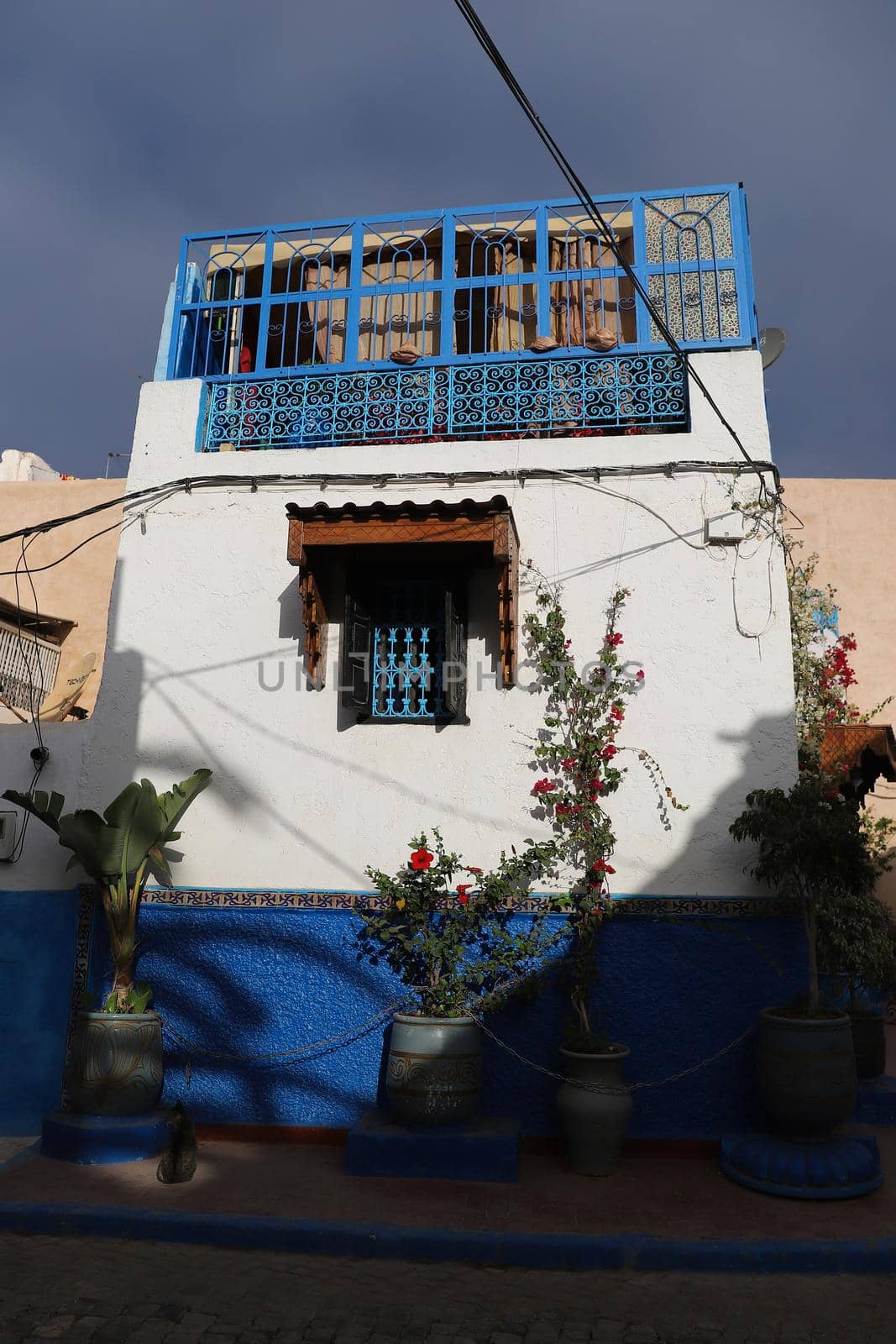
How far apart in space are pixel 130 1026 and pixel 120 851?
1.04m

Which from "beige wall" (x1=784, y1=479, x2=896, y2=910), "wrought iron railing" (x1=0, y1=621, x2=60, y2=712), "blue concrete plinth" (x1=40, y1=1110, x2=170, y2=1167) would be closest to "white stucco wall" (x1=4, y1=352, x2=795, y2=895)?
"blue concrete plinth" (x1=40, y1=1110, x2=170, y2=1167)

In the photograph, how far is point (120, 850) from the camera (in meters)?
5.99

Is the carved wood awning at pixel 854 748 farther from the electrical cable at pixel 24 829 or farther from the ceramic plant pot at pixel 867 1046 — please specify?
the electrical cable at pixel 24 829

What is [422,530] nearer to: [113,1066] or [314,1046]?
[314,1046]

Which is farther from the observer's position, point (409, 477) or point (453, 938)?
point (409, 477)

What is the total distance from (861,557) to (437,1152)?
1017cm

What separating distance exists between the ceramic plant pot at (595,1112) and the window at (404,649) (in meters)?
2.21

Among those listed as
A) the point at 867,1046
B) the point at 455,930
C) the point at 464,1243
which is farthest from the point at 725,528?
the point at 464,1243

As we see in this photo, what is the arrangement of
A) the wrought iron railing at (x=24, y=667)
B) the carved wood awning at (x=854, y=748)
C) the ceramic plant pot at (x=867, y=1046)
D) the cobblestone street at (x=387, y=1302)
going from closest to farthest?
the cobblestone street at (x=387, y=1302)
the ceramic plant pot at (x=867, y=1046)
the carved wood awning at (x=854, y=748)
the wrought iron railing at (x=24, y=667)

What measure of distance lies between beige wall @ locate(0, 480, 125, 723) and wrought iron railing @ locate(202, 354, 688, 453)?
23.0 feet

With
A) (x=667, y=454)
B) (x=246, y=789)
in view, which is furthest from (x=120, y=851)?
(x=667, y=454)

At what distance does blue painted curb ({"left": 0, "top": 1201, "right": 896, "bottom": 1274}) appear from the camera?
434 cm

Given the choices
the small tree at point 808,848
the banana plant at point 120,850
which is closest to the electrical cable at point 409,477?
the banana plant at point 120,850

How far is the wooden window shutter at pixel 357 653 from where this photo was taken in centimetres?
632
